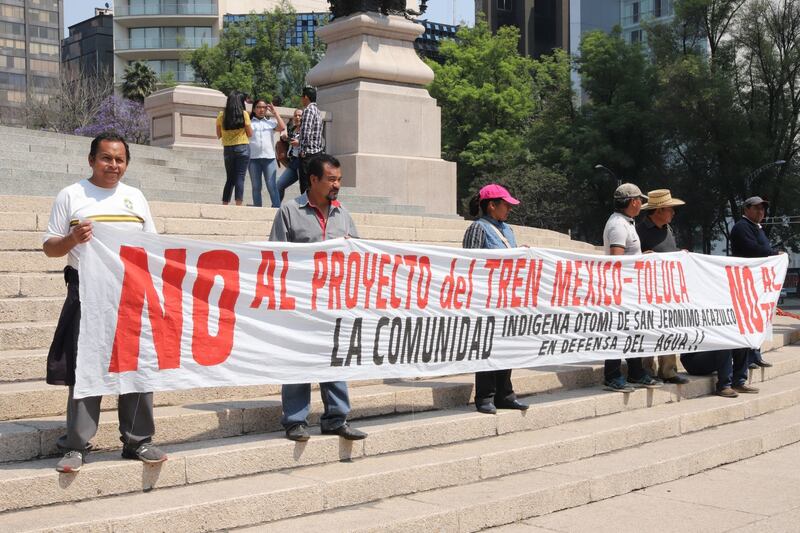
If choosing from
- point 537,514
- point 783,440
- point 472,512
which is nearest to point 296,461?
point 472,512

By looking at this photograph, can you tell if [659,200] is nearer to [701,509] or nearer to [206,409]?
[701,509]

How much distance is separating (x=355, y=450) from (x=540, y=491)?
1139 millimetres

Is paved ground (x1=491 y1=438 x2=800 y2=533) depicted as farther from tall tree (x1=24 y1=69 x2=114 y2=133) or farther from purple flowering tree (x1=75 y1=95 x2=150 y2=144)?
tall tree (x1=24 y1=69 x2=114 y2=133)

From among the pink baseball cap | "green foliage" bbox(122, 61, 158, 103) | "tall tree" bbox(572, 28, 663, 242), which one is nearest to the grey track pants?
the pink baseball cap

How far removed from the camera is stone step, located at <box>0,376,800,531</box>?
478cm

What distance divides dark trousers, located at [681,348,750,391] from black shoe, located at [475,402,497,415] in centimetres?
325

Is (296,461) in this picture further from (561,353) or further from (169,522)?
(561,353)

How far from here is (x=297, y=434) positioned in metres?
5.80

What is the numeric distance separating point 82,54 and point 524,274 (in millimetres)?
113227

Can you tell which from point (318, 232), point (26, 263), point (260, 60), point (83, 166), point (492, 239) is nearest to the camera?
point (318, 232)

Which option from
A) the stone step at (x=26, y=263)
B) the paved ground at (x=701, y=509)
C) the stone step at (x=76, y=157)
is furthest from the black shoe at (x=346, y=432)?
the stone step at (x=76, y=157)

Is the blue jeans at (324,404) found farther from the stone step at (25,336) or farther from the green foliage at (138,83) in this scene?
the green foliage at (138,83)

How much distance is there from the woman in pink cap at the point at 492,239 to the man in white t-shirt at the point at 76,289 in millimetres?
2744

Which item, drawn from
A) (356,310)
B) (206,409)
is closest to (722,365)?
(356,310)
